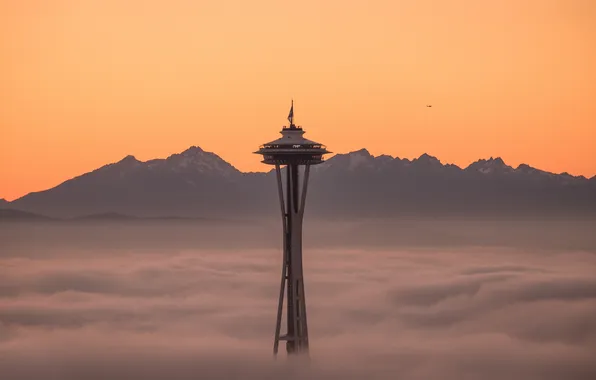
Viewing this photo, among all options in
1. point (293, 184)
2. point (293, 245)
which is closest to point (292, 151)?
point (293, 184)

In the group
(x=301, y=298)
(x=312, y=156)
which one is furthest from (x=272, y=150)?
(x=301, y=298)

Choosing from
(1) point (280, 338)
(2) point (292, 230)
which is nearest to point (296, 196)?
(2) point (292, 230)

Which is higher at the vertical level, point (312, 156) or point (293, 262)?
point (312, 156)

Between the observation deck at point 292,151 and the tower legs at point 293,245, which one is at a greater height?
the observation deck at point 292,151

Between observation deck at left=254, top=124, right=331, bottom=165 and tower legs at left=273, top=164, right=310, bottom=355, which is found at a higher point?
observation deck at left=254, top=124, right=331, bottom=165

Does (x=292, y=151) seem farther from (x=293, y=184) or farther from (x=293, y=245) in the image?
(x=293, y=245)

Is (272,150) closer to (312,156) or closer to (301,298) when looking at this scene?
(312,156)

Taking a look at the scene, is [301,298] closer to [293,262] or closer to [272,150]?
[293,262]

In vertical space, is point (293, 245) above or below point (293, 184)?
below

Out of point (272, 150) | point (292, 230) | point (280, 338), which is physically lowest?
point (280, 338)
